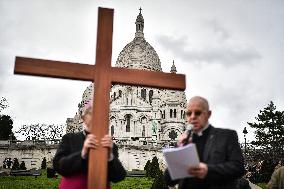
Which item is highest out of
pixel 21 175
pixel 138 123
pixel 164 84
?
pixel 138 123

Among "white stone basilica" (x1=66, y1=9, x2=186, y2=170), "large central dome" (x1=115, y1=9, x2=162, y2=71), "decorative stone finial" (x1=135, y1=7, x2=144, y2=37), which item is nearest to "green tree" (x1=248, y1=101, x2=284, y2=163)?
"white stone basilica" (x1=66, y1=9, x2=186, y2=170)

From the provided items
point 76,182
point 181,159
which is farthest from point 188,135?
point 76,182

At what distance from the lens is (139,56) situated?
2943 inches

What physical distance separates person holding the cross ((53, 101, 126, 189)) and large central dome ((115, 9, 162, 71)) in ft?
218

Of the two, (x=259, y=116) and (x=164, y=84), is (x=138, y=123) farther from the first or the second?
(x=164, y=84)

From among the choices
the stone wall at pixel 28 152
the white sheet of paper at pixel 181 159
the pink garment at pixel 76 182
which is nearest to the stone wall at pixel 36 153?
the stone wall at pixel 28 152

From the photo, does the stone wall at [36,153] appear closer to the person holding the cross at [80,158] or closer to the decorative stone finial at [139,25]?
the decorative stone finial at [139,25]

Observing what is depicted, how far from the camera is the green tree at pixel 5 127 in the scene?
5958cm

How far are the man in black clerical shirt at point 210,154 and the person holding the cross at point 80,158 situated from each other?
24.8 inches

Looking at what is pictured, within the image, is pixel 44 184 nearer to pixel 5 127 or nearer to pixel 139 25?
pixel 5 127

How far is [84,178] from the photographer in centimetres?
435

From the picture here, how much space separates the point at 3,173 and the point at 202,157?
31.7m

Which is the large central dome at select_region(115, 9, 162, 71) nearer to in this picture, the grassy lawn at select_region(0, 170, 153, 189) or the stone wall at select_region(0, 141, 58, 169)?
the stone wall at select_region(0, 141, 58, 169)

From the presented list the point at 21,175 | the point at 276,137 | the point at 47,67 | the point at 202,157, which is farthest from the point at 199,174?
the point at 276,137
